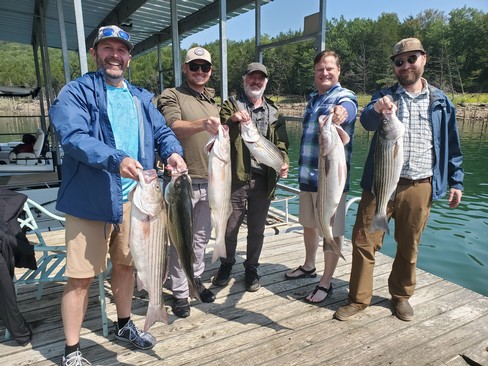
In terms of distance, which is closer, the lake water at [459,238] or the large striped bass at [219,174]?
the large striped bass at [219,174]

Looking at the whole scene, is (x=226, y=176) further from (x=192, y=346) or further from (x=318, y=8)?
(x=318, y=8)

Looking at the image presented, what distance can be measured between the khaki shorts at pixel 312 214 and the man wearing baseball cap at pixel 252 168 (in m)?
0.39

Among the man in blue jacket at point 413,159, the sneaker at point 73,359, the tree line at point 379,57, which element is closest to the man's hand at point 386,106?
the man in blue jacket at point 413,159

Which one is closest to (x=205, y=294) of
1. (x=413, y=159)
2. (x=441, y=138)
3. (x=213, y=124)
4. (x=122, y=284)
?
(x=122, y=284)

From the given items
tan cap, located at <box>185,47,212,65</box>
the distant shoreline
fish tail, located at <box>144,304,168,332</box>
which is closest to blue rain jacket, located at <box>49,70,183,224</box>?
fish tail, located at <box>144,304,168,332</box>

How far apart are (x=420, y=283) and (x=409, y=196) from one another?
A: 1.58 metres

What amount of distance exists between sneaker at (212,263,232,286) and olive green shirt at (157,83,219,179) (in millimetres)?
1244

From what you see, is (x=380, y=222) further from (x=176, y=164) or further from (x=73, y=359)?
(x=73, y=359)

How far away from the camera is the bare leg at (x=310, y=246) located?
403cm

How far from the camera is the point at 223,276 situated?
4066mm

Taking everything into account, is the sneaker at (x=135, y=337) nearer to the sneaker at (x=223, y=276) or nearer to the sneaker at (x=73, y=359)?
the sneaker at (x=73, y=359)

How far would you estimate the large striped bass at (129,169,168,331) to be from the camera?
207 cm

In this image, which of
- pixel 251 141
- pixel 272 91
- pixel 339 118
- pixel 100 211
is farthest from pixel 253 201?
pixel 272 91

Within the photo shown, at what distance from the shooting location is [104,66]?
253 cm
